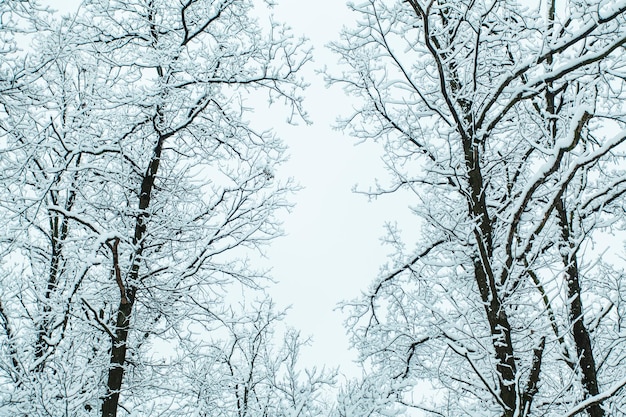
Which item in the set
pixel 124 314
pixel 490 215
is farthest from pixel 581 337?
pixel 124 314

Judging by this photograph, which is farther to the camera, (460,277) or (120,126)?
(120,126)

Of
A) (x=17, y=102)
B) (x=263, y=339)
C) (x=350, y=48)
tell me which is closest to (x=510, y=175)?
(x=350, y=48)

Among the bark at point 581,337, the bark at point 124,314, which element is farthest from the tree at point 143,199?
the bark at point 581,337

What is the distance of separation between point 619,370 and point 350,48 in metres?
4.76

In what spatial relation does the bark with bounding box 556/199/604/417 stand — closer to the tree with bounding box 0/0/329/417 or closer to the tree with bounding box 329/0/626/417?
the tree with bounding box 329/0/626/417

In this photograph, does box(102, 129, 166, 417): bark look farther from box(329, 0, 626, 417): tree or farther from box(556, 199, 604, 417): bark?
box(556, 199, 604, 417): bark

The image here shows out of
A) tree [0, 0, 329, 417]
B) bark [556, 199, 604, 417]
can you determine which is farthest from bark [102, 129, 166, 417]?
Answer: bark [556, 199, 604, 417]

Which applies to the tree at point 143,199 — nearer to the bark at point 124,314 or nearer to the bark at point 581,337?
the bark at point 124,314

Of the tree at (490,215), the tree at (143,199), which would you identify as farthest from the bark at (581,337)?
the tree at (143,199)

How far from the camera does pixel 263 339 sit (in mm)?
9898

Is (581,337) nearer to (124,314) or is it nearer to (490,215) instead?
(490,215)

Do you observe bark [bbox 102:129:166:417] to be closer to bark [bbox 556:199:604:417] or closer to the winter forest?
the winter forest

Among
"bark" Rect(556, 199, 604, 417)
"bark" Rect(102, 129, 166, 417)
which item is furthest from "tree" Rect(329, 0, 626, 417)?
"bark" Rect(102, 129, 166, 417)

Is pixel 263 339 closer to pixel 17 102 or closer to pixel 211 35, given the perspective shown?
pixel 211 35
